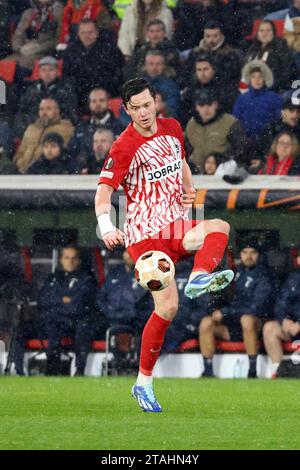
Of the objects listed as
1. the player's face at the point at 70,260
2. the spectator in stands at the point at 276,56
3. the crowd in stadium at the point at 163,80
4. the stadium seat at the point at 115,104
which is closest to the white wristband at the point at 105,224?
the crowd in stadium at the point at 163,80

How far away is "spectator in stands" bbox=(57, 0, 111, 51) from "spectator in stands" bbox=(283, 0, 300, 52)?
250 cm

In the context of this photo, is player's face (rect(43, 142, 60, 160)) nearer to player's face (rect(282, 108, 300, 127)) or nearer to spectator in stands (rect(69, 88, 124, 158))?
spectator in stands (rect(69, 88, 124, 158))

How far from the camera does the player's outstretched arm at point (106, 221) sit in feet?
29.9

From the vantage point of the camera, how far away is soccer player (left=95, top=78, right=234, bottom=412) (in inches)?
377

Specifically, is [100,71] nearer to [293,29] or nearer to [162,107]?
[162,107]

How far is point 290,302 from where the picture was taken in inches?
594

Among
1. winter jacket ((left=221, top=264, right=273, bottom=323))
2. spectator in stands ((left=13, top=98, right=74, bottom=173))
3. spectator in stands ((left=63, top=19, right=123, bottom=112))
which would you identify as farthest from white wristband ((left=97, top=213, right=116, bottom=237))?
spectator in stands ((left=63, top=19, right=123, bottom=112))

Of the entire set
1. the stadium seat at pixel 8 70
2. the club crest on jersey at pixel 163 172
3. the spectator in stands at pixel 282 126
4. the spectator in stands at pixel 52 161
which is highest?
the stadium seat at pixel 8 70

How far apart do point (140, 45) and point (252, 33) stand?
1413mm

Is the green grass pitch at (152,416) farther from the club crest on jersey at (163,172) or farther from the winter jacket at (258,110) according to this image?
the winter jacket at (258,110)

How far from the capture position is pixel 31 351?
1611cm

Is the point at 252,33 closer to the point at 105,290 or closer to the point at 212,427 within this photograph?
the point at 105,290

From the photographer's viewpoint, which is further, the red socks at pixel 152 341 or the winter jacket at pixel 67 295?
the winter jacket at pixel 67 295

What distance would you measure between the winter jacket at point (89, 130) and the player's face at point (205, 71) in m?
1.11
